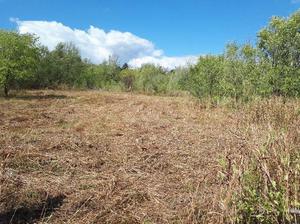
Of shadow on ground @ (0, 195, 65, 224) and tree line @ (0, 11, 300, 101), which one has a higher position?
tree line @ (0, 11, 300, 101)

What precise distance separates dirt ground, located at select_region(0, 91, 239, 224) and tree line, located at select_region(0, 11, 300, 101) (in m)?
4.42

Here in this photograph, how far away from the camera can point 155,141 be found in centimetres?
940

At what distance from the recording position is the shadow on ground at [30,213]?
15.0 feet

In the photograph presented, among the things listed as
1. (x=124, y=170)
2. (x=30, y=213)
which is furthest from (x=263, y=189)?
(x=124, y=170)

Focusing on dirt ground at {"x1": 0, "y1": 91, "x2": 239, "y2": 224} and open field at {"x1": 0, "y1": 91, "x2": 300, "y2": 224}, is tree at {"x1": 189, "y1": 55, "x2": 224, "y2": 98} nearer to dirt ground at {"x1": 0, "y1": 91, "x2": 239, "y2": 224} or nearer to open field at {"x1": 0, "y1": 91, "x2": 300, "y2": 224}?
open field at {"x1": 0, "y1": 91, "x2": 300, "y2": 224}

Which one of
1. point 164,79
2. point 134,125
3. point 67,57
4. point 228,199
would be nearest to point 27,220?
point 228,199

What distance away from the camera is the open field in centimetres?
467

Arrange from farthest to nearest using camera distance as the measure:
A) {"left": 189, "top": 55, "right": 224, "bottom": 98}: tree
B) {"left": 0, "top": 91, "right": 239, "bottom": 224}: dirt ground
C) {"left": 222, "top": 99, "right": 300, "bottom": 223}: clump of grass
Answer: {"left": 189, "top": 55, "right": 224, "bottom": 98}: tree, {"left": 0, "top": 91, "right": 239, "bottom": 224}: dirt ground, {"left": 222, "top": 99, "right": 300, "bottom": 223}: clump of grass

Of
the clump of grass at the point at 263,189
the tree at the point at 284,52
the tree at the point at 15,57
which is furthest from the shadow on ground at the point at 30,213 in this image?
the tree at the point at 15,57

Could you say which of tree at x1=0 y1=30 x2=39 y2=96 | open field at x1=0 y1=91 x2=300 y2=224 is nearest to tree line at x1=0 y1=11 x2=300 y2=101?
tree at x1=0 y1=30 x2=39 y2=96

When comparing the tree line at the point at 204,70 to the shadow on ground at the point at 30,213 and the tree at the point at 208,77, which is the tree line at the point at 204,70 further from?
the shadow on ground at the point at 30,213

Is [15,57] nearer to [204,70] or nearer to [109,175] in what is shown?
[204,70]

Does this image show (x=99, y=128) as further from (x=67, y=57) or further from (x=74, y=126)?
(x=67, y=57)

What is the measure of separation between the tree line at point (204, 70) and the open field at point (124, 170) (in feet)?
12.9
